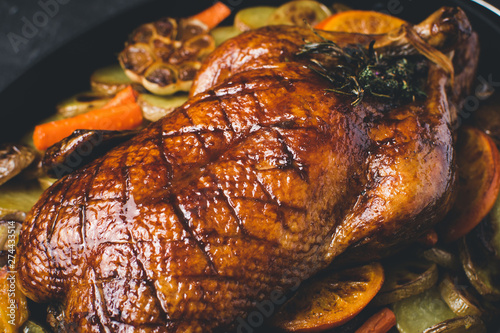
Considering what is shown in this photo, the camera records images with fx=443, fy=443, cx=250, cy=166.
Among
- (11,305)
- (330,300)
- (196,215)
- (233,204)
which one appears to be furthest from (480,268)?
(11,305)

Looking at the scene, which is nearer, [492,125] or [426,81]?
[426,81]

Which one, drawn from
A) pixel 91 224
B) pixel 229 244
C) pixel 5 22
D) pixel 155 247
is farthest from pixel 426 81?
pixel 5 22

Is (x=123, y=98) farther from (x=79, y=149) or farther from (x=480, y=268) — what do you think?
(x=480, y=268)

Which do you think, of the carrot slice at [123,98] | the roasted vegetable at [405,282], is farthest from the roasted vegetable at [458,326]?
the carrot slice at [123,98]

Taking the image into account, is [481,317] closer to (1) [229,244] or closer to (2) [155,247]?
(1) [229,244]

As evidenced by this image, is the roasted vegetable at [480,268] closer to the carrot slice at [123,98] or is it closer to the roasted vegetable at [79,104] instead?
the carrot slice at [123,98]

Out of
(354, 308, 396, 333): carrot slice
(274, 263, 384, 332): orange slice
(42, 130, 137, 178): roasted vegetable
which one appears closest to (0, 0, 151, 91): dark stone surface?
(42, 130, 137, 178): roasted vegetable
